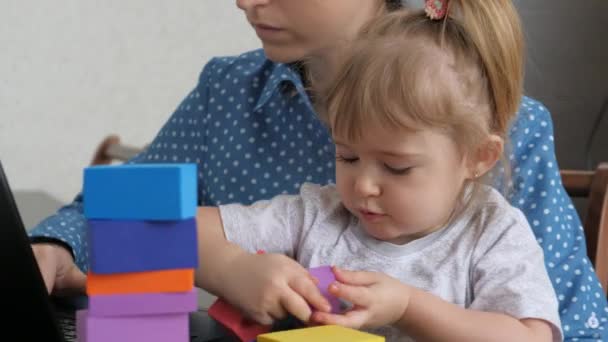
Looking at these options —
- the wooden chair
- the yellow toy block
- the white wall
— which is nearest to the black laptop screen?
the yellow toy block

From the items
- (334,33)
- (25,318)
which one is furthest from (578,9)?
(25,318)

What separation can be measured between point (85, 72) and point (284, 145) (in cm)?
107

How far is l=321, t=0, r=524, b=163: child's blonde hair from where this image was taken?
0.87 m

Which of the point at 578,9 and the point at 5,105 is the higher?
the point at 578,9

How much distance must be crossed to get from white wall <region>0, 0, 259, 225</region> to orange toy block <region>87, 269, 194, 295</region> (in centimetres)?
160

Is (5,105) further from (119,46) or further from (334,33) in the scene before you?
(334,33)

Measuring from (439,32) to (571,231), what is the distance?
35 cm

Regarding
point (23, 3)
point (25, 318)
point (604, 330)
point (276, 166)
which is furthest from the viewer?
point (23, 3)

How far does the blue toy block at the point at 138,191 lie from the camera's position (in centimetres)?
54

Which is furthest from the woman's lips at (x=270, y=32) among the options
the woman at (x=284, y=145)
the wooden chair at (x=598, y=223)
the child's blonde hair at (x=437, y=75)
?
the wooden chair at (x=598, y=223)

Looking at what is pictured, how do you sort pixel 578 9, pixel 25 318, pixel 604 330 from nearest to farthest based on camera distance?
pixel 25 318 → pixel 604 330 → pixel 578 9

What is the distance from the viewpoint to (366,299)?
739mm

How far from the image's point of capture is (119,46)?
7.33ft

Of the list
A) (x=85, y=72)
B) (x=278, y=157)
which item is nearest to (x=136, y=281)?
(x=278, y=157)
